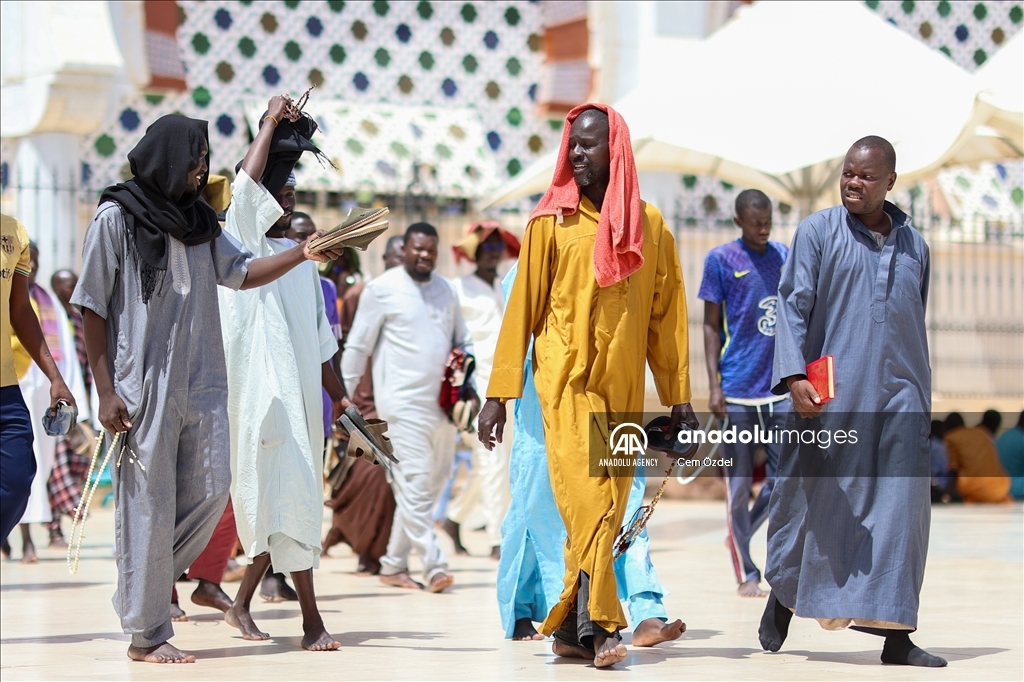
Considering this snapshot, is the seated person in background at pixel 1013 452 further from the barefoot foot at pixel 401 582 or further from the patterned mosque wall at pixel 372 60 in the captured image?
the barefoot foot at pixel 401 582

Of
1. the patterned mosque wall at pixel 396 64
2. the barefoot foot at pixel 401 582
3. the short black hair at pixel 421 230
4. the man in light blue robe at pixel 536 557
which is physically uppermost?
the patterned mosque wall at pixel 396 64

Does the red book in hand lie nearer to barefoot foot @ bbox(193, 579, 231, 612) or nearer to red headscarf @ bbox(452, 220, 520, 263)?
barefoot foot @ bbox(193, 579, 231, 612)

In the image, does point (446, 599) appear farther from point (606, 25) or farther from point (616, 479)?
point (606, 25)

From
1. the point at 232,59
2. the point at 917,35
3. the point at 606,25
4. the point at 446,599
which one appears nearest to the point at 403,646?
the point at 446,599

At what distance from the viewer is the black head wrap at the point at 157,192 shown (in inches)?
199

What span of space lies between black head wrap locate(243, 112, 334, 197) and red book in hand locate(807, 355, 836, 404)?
75.7 inches

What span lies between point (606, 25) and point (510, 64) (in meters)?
2.42

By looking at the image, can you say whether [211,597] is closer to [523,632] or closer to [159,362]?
[523,632]

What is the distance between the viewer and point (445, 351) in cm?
792

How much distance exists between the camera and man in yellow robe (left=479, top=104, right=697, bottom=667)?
5035 millimetres

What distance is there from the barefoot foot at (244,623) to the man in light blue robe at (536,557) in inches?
36.4

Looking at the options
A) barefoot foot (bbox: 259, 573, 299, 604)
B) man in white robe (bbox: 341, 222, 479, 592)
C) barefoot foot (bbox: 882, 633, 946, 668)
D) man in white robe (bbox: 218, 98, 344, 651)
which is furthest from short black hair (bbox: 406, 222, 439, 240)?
barefoot foot (bbox: 882, 633, 946, 668)

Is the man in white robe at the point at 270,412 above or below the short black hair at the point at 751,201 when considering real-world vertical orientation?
below

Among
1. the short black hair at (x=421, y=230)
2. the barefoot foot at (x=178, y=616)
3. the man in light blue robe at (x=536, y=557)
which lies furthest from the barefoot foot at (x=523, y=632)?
the short black hair at (x=421, y=230)
